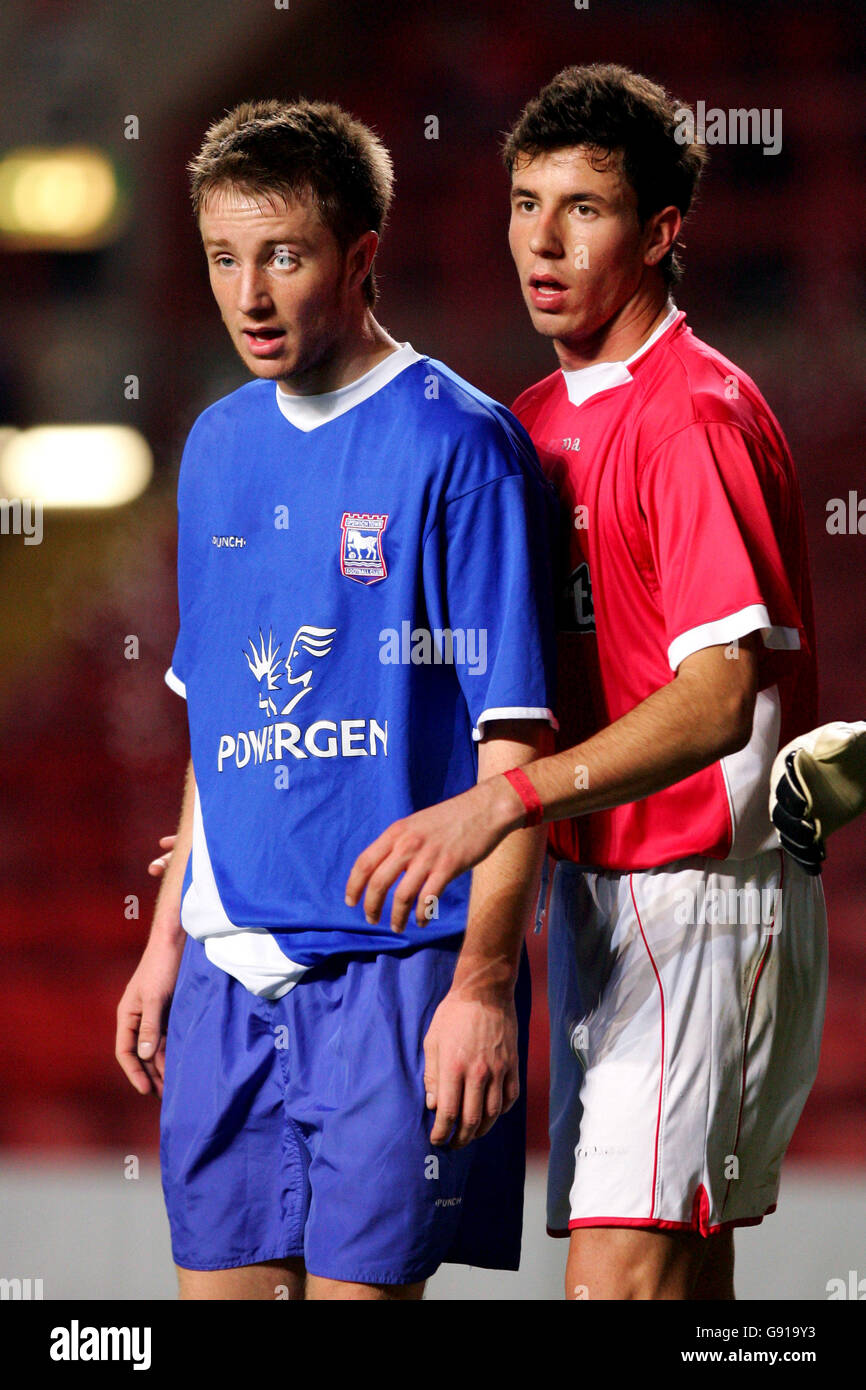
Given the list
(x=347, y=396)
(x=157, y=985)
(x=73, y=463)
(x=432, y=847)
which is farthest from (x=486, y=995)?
(x=73, y=463)

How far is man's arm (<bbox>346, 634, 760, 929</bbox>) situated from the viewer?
1162mm

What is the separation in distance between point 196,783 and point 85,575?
1.04 metres

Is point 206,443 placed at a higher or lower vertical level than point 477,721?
higher

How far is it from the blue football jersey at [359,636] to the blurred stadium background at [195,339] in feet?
2.98

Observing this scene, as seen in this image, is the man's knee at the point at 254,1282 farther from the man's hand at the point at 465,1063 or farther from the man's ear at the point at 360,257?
the man's ear at the point at 360,257

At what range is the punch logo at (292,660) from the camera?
4.38 feet

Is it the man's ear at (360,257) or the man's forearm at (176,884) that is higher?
the man's ear at (360,257)

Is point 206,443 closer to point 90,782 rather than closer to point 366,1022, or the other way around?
point 366,1022

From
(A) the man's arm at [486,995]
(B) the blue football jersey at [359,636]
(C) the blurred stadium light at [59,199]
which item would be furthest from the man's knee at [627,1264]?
(C) the blurred stadium light at [59,199]

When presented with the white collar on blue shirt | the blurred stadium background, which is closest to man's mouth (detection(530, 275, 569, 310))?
the white collar on blue shirt

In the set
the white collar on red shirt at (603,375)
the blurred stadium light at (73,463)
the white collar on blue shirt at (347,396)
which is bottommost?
the white collar on blue shirt at (347,396)
